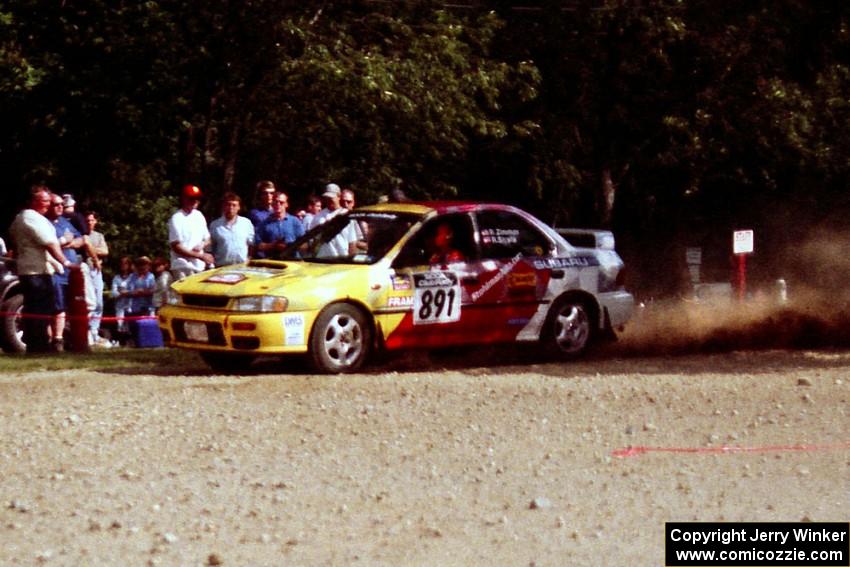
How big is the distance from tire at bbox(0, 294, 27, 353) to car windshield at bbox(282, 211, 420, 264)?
12.9 ft

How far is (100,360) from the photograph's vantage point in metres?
15.2

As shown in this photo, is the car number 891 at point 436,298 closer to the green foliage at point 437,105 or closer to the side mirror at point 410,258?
the side mirror at point 410,258

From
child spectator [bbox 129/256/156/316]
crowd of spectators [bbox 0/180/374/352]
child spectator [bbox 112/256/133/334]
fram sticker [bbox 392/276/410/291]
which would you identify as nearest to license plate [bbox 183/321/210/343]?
→ crowd of spectators [bbox 0/180/374/352]

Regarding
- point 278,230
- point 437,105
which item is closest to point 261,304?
point 278,230

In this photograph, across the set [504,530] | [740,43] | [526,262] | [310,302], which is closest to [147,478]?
[504,530]

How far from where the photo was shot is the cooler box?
1848 cm

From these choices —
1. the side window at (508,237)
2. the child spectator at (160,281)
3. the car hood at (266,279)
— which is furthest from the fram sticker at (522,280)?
the child spectator at (160,281)

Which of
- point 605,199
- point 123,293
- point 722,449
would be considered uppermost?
point 605,199

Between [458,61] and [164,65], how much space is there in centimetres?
497

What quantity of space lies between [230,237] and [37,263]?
1.84 metres

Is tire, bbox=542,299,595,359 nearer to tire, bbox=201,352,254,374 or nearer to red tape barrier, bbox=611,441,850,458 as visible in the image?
tire, bbox=201,352,254,374

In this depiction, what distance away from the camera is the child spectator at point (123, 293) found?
2055 cm

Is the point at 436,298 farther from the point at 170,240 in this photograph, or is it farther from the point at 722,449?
the point at 722,449

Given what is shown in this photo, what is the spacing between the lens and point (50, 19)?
2720cm
